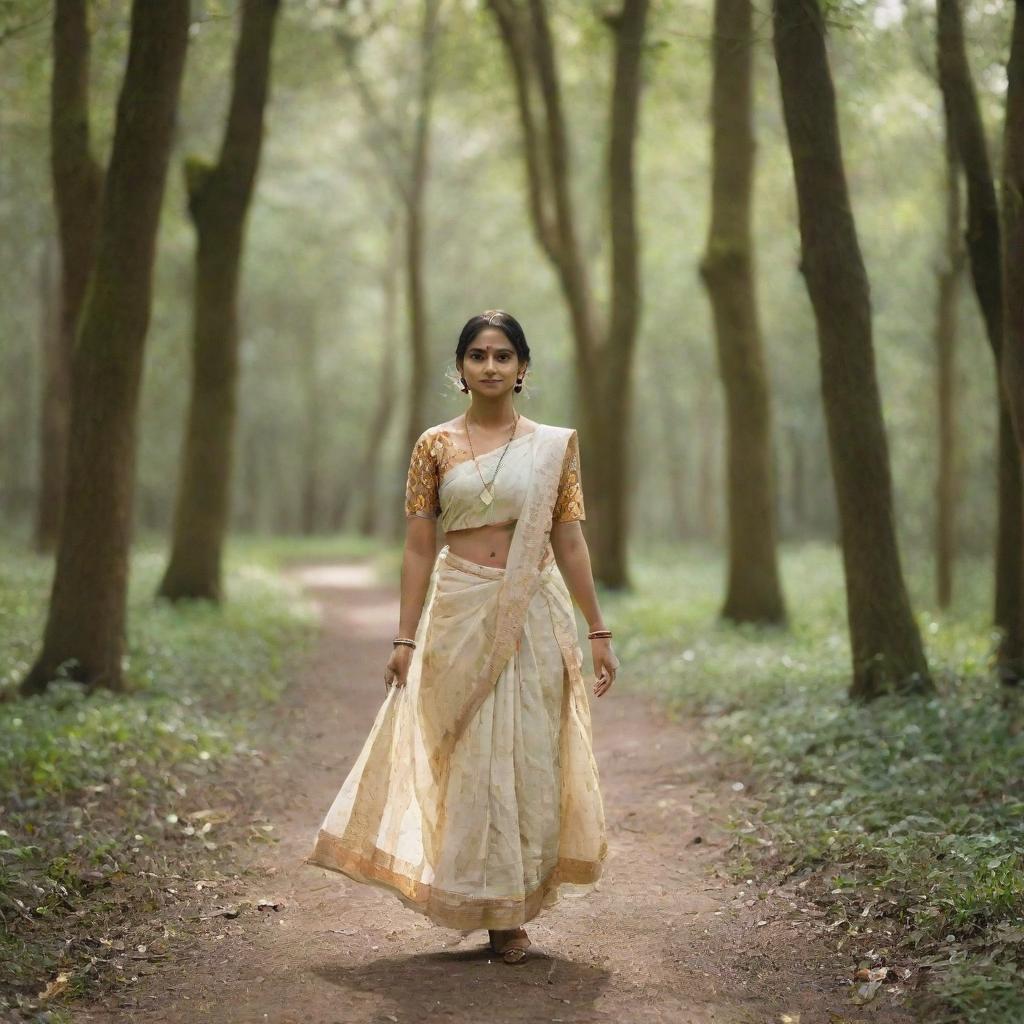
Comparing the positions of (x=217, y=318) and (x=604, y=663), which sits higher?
(x=217, y=318)

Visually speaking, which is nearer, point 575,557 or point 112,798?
point 575,557

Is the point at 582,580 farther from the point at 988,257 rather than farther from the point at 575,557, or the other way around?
the point at 988,257

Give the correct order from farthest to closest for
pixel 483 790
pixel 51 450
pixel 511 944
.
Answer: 1. pixel 51 450
2. pixel 511 944
3. pixel 483 790

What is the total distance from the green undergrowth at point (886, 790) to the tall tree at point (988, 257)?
18.1 inches

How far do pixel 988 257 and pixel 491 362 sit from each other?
5.35 meters

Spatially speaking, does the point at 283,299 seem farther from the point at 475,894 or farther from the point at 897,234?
the point at 475,894

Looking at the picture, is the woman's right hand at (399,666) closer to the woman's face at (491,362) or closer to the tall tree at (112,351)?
the woman's face at (491,362)

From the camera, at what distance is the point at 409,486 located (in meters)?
4.78

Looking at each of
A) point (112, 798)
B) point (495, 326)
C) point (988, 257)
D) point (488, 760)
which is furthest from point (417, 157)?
point (488, 760)

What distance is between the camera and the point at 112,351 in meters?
8.58

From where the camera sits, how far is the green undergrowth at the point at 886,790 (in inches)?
179

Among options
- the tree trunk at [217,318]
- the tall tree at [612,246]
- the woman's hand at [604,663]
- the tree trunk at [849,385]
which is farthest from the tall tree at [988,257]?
the tree trunk at [217,318]

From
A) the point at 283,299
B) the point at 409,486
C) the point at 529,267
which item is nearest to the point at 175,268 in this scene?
the point at 283,299

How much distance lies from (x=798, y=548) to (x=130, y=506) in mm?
25181
